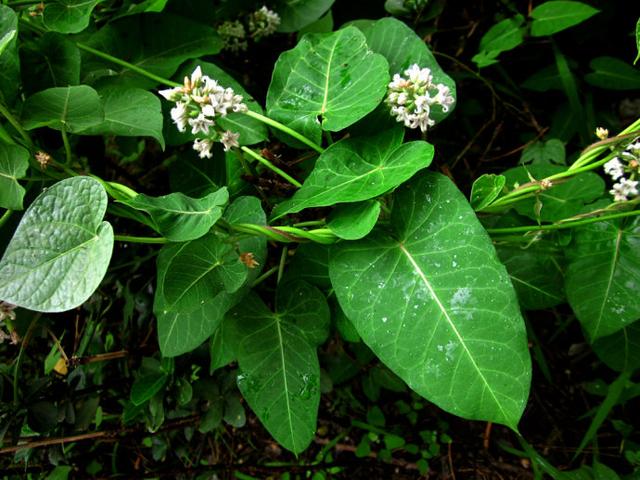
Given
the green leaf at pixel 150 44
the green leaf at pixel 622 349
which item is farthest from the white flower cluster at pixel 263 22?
the green leaf at pixel 622 349

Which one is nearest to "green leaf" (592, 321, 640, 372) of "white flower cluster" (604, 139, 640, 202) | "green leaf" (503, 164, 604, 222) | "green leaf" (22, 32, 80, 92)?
"green leaf" (503, 164, 604, 222)

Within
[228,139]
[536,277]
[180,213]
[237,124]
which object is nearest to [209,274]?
[180,213]

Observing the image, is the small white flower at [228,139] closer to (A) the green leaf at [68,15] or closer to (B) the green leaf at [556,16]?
(A) the green leaf at [68,15]

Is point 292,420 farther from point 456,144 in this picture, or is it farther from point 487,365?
point 456,144

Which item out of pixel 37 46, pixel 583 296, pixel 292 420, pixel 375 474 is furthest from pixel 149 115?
pixel 375 474

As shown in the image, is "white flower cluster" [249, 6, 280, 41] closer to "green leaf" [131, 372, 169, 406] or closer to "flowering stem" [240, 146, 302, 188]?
"flowering stem" [240, 146, 302, 188]

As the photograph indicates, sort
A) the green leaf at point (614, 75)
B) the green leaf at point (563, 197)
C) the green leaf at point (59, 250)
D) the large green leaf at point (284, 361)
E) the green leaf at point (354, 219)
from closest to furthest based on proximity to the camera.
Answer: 1. the green leaf at point (59, 250)
2. the green leaf at point (354, 219)
3. the large green leaf at point (284, 361)
4. the green leaf at point (563, 197)
5. the green leaf at point (614, 75)

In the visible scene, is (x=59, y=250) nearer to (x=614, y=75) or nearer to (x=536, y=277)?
(x=536, y=277)
